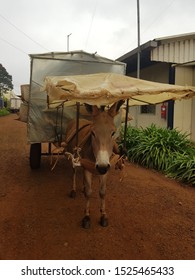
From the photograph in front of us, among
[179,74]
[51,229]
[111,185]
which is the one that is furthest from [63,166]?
[179,74]

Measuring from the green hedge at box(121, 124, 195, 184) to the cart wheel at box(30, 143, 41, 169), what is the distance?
297cm

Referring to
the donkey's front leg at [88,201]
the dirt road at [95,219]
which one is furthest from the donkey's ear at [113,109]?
the dirt road at [95,219]

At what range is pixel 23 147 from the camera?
11711 mm

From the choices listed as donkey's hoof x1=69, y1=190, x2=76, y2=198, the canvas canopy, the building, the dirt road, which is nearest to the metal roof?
the building

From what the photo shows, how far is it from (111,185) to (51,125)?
6.23ft

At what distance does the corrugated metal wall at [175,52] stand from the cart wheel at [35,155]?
5.79 m

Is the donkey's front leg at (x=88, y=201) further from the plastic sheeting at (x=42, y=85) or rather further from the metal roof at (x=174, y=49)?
the metal roof at (x=174, y=49)

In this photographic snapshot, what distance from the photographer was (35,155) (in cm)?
723

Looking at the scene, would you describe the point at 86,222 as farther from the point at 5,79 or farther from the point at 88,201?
the point at 5,79

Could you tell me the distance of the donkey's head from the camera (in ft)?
11.9

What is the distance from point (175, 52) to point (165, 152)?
442cm

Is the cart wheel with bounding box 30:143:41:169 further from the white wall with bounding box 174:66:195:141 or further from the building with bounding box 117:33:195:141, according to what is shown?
the white wall with bounding box 174:66:195:141

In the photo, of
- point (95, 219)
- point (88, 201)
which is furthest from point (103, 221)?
point (88, 201)

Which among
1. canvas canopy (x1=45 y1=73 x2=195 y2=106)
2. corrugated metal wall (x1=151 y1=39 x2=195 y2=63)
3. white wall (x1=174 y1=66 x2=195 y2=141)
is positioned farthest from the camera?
white wall (x1=174 y1=66 x2=195 y2=141)
